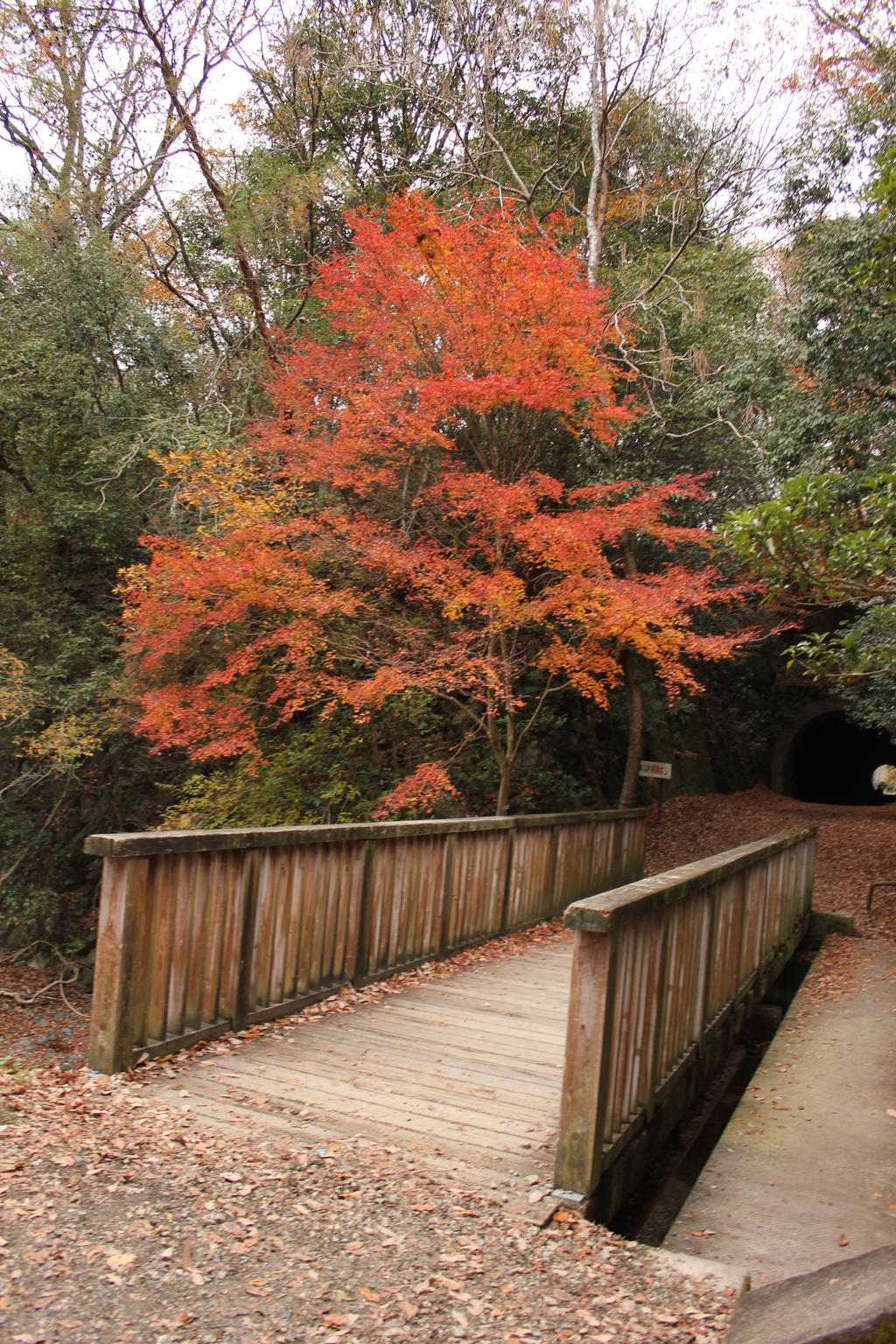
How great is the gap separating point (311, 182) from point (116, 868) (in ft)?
45.6

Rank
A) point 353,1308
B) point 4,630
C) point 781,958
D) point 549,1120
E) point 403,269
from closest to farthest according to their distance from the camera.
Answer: point 353,1308 < point 549,1120 < point 781,958 < point 403,269 < point 4,630

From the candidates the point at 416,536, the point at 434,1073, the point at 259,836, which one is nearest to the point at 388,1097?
the point at 434,1073

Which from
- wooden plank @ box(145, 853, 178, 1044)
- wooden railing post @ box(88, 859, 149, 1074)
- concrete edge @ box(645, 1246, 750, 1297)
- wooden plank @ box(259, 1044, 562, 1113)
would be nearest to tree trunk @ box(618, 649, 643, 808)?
wooden plank @ box(259, 1044, 562, 1113)

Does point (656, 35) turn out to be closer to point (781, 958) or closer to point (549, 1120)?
point (781, 958)

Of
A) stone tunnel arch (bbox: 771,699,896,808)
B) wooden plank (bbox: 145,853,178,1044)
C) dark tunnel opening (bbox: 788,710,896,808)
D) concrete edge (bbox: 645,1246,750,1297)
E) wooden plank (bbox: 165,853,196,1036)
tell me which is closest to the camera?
concrete edge (bbox: 645,1246,750,1297)

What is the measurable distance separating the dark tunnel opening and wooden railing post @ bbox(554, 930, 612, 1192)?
67.5 ft

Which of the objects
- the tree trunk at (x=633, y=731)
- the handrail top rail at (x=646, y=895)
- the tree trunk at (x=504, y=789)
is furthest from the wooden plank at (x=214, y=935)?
the tree trunk at (x=633, y=731)

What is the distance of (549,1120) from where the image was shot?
361 centimetres

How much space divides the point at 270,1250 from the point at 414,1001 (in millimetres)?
2803

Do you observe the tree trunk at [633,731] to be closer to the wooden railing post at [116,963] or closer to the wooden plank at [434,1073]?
the wooden plank at [434,1073]

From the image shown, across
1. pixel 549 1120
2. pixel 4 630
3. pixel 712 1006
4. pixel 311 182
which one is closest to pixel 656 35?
pixel 311 182

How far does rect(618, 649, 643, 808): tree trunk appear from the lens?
1312 cm

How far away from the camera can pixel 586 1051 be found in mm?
3082

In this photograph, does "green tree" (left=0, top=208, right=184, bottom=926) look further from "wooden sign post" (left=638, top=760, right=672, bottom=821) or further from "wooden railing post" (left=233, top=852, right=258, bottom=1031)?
"wooden railing post" (left=233, top=852, right=258, bottom=1031)
